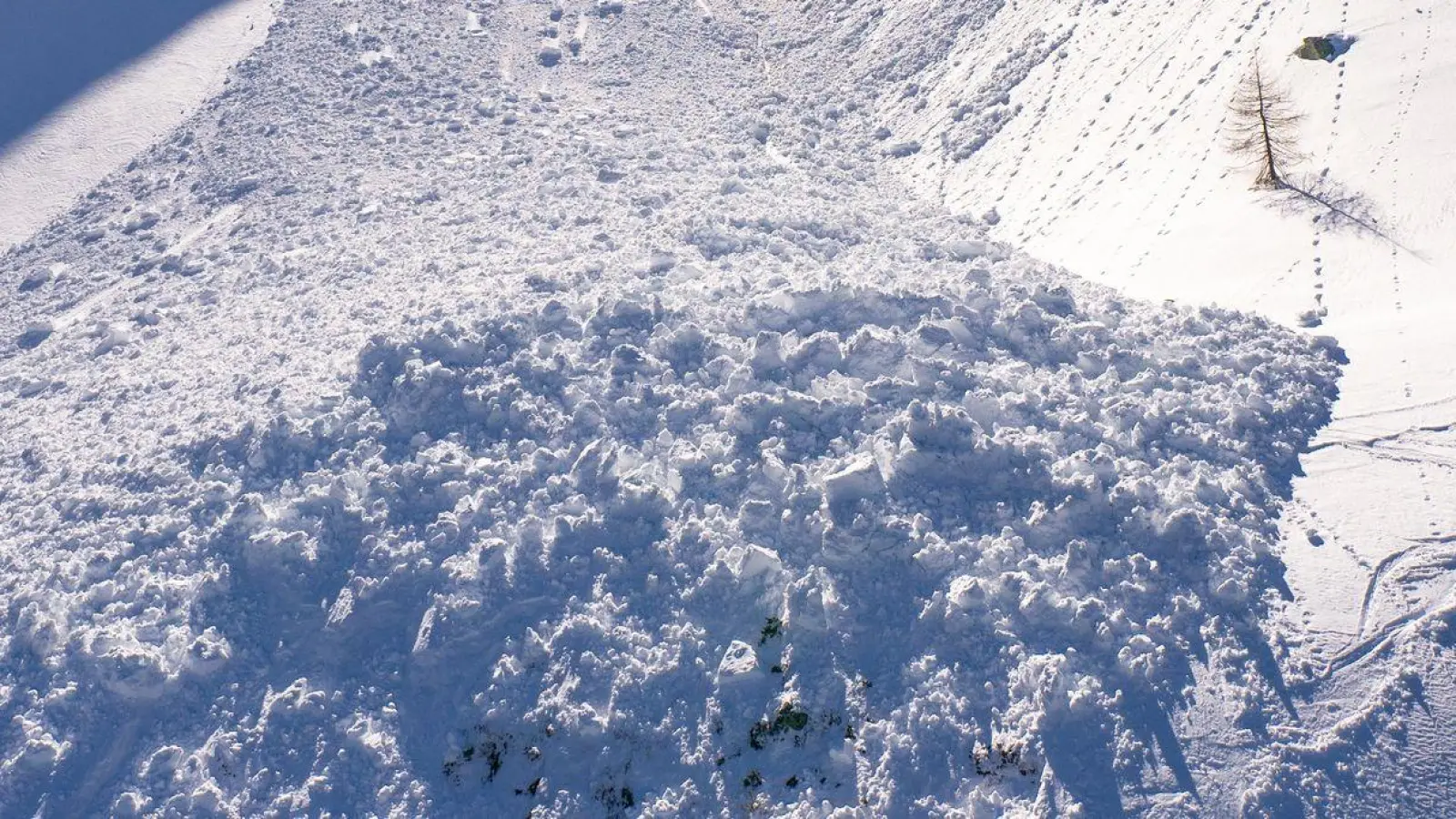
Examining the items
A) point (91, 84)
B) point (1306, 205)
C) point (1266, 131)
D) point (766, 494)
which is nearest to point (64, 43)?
point (91, 84)

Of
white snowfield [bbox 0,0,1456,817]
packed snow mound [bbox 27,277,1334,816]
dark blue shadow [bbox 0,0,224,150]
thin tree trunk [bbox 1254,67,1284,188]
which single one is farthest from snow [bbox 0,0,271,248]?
thin tree trunk [bbox 1254,67,1284,188]

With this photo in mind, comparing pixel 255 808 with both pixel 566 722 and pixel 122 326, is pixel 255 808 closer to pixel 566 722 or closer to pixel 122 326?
pixel 566 722

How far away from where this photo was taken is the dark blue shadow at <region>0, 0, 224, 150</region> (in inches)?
846

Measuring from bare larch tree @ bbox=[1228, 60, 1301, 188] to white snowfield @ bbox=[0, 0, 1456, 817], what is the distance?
38 centimetres

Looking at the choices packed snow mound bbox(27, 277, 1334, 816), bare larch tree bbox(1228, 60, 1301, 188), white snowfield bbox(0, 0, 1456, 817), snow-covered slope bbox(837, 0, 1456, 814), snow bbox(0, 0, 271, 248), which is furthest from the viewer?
snow bbox(0, 0, 271, 248)

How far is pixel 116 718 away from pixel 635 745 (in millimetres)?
4530

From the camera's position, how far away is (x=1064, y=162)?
16516 mm

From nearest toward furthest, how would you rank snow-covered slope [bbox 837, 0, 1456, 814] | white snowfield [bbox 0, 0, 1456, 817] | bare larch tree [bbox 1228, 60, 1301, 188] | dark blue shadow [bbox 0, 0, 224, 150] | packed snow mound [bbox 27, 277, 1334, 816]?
white snowfield [bbox 0, 0, 1456, 817] < packed snow mound [bbox 27, 277, 1334, 816] < snow-covered slope [bbox 837, 0, 1456, 814] < bare larch tree [bbox 1228, 60, 1301, 188] < dark blue shadow [bbox 0, 0, 224, 150]

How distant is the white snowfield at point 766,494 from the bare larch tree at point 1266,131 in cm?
38

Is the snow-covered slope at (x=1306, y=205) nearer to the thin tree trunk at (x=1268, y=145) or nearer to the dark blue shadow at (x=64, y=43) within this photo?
the thin tree trunk at (x=1268, y=145)

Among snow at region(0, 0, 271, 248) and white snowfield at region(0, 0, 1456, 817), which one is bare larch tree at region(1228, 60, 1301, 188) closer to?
white snowfield at region(0, 0, 1456, 817)

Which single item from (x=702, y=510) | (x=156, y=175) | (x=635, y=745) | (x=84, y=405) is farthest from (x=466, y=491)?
(x=156, y=175)

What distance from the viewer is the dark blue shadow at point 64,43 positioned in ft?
70.5

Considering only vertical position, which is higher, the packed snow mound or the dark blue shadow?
the dark blue shadow
